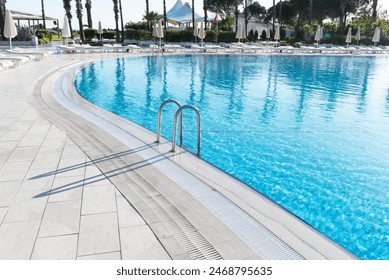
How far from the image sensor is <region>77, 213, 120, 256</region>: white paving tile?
2.83 m

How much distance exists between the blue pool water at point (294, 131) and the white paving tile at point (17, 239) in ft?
10.6

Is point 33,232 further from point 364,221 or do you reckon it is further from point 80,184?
point 364,221

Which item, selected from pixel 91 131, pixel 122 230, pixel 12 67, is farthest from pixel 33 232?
pixel 12 67

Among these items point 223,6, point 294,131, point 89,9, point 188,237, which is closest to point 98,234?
point 188,237

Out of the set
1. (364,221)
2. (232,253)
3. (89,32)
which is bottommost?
(364,221)

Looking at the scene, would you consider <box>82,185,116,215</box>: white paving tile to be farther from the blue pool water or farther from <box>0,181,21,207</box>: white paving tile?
the blue pool water

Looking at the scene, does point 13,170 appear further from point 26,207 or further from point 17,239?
point 17,239

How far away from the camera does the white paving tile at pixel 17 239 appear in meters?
2.75

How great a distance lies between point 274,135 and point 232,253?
503 centimetres

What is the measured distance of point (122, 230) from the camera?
3.09m

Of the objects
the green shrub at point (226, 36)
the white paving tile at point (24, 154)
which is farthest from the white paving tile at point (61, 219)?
the green shrub at point (226, 36)

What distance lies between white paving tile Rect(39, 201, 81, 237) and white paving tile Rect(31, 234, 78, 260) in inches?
3.7

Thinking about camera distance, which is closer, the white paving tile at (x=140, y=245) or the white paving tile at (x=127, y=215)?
the white paving tile at (x=140, y=245)

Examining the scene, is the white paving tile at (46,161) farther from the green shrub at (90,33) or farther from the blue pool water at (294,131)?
the green shrub at (90,33)
